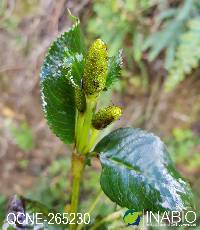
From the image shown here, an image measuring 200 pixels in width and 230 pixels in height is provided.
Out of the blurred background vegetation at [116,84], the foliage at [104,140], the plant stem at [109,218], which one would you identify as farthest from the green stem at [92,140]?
the blurred background vegetation at [116,84]

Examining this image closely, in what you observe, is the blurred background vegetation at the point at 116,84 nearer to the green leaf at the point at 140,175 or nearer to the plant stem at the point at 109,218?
the plant stem at the point at 109,218

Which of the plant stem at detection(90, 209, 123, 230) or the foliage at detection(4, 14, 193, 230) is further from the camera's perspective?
the plant stem at detection(90, 209, 123, 230)

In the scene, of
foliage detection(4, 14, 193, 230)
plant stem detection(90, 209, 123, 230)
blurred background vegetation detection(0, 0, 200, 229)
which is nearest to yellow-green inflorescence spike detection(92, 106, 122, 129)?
foliage detection(4, 14, 193, 230)

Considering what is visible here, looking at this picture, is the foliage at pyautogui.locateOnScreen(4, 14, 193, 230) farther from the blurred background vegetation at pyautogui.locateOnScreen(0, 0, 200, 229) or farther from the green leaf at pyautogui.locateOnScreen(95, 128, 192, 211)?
the blurred background vegetation at pyautogui.locateOnScreen(0, 0, 200, 229)

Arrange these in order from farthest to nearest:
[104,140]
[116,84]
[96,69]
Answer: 1. [116,84]
2. [104,140]
3. [96,69]

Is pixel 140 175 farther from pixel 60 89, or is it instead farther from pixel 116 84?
pixel 116 84

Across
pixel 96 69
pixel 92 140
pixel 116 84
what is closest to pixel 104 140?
pixel 92 140
